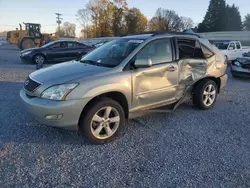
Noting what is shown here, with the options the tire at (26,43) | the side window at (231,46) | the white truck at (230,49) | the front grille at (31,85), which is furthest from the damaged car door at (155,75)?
the tire at (26,43)

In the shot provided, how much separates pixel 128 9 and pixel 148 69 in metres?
58.7

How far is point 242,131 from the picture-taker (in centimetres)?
391

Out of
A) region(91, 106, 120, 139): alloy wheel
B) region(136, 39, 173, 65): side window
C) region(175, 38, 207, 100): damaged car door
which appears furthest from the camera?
region(175, 38, 207, 100): damaged car door

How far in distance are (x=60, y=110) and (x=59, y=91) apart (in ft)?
0.90

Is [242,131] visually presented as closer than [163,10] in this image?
Yes

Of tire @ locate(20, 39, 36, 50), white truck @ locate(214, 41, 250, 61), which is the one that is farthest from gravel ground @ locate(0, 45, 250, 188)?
tire @ locate(20, 39, 36, 50)

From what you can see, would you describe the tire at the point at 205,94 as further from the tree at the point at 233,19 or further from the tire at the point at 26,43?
the tree at the point at 233,19

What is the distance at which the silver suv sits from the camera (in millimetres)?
3156

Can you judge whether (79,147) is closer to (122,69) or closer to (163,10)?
(122,69)

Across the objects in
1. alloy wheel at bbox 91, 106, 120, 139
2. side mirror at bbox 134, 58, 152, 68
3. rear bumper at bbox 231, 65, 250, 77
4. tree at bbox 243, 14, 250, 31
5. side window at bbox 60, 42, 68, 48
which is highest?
tree at bbox 243, 14, 250, 31

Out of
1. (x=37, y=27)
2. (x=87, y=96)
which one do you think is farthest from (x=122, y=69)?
(x=37, y=27)

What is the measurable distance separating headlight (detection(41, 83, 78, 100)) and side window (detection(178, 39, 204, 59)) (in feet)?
7.65

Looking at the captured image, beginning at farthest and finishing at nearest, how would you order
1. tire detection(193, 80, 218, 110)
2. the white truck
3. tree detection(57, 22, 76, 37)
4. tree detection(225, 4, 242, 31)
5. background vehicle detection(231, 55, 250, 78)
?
1. tree detection(57, 22, 76, 37)
2. tree detection(225, 4, 242, 31)
3. the white truck
4. background vehicle detection(231, 55, 250, 78)
5. tire detection(193, 80, 218, 110)

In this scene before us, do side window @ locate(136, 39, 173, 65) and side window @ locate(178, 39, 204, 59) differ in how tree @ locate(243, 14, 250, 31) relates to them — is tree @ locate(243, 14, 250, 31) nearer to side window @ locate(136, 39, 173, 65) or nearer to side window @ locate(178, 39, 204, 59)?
side window @ locate(178, 39, 204, 59)
